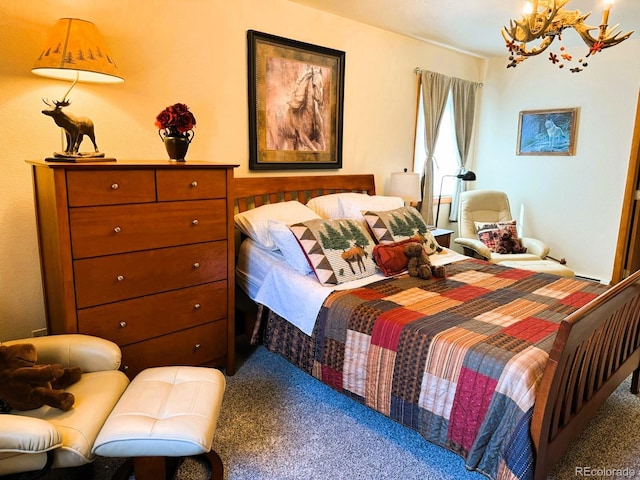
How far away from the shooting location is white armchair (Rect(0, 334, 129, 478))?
1.39 m

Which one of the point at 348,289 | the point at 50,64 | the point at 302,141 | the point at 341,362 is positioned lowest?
the point at 341,362

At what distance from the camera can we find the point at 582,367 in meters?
1.78

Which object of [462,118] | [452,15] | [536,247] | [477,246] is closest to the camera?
[452,15]

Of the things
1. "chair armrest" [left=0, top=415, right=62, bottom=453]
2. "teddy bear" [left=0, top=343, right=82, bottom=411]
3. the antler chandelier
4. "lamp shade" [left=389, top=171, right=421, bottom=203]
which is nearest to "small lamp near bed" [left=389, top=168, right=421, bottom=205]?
"lamp shade" [left=389, top=171, right=421, bottom=203]

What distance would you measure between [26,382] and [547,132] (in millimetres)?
4976

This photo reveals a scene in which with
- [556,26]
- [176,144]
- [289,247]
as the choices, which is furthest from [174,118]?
[556,26]

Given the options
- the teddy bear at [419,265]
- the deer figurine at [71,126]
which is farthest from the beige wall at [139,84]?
the teddy bear at [419,265]

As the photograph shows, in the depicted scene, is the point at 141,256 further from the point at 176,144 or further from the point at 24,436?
the point at 24,436

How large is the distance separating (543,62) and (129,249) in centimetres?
453

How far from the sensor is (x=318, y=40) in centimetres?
346

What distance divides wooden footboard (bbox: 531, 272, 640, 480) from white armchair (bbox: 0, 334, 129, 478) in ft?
5.26

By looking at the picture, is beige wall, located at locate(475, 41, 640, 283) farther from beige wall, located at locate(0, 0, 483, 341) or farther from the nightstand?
beige wall, located at locate(0, 0, 483, 341)

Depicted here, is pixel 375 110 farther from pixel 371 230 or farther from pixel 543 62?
pixel 543 62

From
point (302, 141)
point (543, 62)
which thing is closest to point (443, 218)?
point (543, 62)
